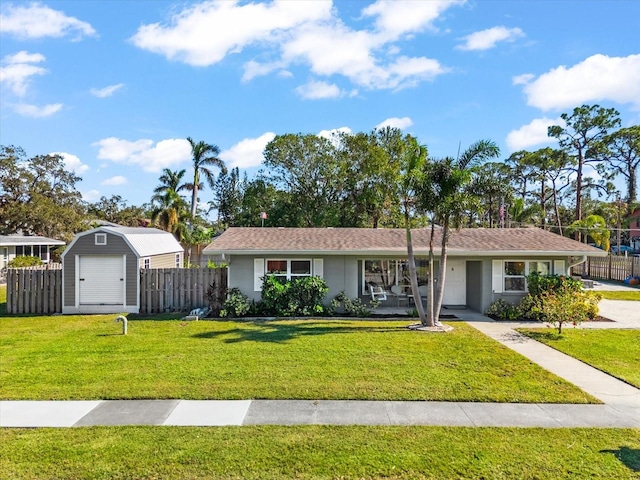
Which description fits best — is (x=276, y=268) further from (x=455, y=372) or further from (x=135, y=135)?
(x=135, y=135)

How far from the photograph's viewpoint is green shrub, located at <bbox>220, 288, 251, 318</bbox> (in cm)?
1312

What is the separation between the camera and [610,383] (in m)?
7.17

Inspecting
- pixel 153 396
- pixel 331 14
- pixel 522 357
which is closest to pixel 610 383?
pixel 522 357

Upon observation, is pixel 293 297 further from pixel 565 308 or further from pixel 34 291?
pixel 34 291

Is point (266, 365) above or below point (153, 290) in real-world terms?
below

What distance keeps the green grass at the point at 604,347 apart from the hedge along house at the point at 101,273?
12.9m

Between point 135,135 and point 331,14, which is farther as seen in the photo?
point 135,135

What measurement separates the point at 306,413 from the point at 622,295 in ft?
Answer: 65.7

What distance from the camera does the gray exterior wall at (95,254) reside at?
45.5 ft

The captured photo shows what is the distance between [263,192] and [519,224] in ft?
77.6

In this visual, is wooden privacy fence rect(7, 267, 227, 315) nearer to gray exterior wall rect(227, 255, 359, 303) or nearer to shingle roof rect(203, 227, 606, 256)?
gray exterior wall rect(227, 255, 359, 303)

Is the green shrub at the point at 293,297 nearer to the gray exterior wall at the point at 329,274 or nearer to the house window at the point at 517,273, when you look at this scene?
the gray exterior wall at the point at 329,274

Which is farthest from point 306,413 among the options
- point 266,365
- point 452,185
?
point 452,185

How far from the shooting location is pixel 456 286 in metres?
15.6
